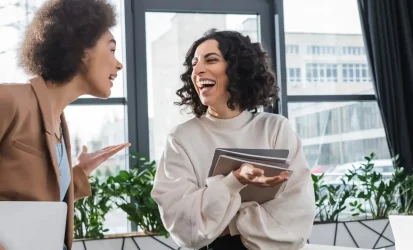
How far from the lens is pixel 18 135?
4.55ft

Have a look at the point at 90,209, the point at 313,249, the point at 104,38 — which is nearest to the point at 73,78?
the point at 104,38

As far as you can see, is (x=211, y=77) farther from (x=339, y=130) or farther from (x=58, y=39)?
(x=339, y=130)

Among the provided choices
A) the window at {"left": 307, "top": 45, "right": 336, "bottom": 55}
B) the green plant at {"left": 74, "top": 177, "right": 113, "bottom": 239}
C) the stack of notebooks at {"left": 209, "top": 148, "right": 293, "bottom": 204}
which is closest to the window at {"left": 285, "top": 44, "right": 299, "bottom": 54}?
the window at {"left": 307, "top": 45, "right": 336, "bottom": 55}

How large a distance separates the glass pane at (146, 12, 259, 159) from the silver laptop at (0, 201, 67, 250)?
107 inches

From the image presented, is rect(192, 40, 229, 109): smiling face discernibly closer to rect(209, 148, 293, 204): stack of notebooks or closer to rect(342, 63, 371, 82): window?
rect(209, 148, 293, 204): stack of notebooks

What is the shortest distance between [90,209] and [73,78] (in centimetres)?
185

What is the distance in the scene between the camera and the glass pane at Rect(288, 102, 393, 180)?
14.0 feet

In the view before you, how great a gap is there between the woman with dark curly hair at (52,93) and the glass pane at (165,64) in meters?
2.18

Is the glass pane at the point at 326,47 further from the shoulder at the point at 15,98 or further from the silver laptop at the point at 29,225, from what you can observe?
the silver laptop at the point at 29,225

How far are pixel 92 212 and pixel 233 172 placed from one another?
1558 millimetres

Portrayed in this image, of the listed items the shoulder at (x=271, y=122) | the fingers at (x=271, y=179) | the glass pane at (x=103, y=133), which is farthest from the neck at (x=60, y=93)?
the glass pane at (x=103, y=133)

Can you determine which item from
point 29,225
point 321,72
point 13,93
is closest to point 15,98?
point 13,93

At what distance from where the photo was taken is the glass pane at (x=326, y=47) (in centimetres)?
429

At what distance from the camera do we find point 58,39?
153 cm
